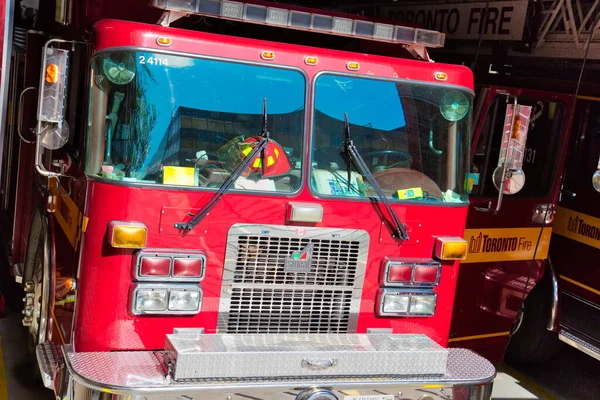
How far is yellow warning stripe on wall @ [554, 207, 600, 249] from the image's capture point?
6836 millimetres

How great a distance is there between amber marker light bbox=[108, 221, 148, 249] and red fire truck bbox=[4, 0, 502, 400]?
0.03 feet

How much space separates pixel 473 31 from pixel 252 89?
3536 millimetres

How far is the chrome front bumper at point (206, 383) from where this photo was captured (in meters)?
3.87

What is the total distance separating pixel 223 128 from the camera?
4.34 meters

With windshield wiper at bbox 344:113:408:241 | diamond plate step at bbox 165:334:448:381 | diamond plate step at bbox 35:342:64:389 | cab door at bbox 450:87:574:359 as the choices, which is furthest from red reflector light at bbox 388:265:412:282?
diamond plate step at bbox 35:342:64:389

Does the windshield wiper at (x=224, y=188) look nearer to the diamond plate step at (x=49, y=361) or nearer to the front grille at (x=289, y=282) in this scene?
the front grille at (x=289, y=282)

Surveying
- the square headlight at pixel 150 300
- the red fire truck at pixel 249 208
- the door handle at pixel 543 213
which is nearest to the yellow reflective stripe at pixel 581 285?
the door handle at pixel 543 213

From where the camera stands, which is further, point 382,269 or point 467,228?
point 467,228

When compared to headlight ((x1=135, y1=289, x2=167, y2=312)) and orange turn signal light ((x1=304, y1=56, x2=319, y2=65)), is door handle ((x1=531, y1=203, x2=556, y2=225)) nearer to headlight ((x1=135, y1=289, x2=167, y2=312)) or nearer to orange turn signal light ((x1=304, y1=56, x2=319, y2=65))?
orange turn signal light ((x1=304, y1=56, x2=319, y2=65))

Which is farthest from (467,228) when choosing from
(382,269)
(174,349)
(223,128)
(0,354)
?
(0,354)

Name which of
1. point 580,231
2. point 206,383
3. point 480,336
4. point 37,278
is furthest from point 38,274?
point 580,231

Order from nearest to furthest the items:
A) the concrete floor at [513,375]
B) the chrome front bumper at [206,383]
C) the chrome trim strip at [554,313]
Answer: the chrome front bumper at [206,383] → the concrete floor at [513,375] → the chrome trim strip at [554,313]

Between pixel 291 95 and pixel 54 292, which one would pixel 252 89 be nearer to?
pixel 291 95

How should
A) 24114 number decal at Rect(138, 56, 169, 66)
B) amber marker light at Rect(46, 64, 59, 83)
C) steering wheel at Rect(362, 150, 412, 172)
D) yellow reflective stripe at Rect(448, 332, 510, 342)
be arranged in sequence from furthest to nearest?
yellow reflective stripe at Rect(448, 332, 510, 342), steering wheel at Rect(362, 150, 412, 172), 24114 number decal at Rect(138, 56, 169, 66), amber marker light at Rect(46, 64, 59, 83)
